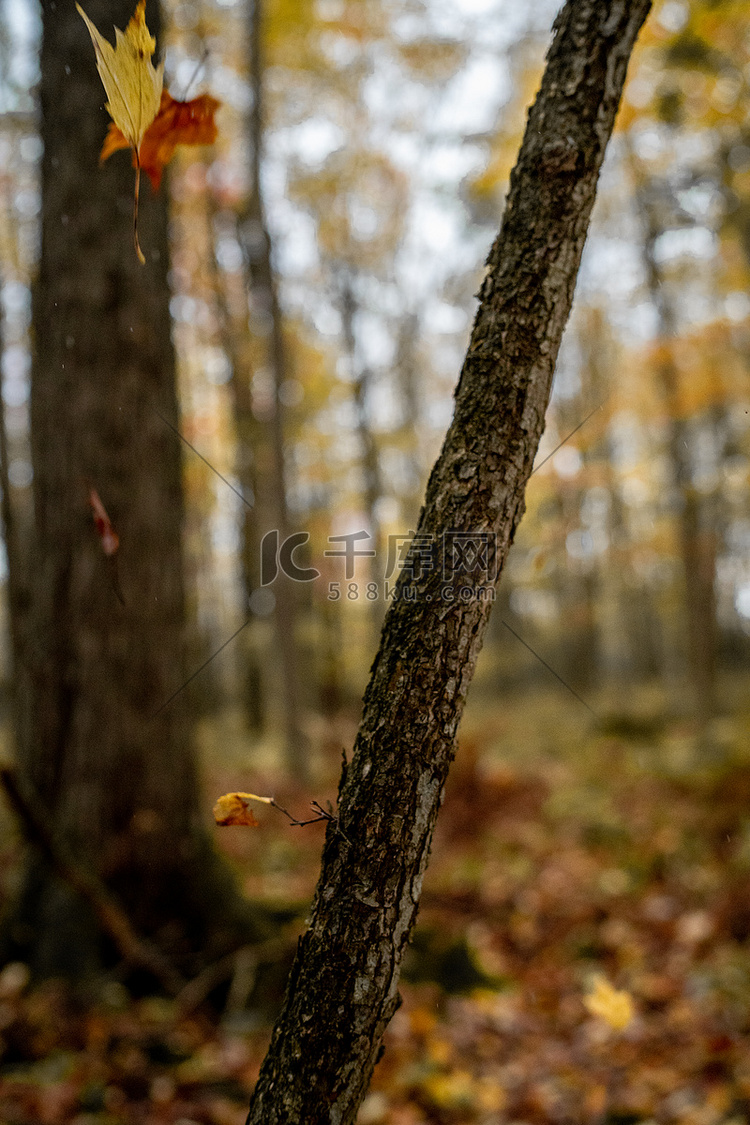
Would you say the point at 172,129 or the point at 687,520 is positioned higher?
the point at 172,129

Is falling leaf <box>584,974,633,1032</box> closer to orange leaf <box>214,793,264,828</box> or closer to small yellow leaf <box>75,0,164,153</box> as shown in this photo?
orange leaf <box>214,793,264,828</box>

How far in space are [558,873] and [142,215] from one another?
186 inches

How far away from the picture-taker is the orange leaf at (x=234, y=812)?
3.67 ft

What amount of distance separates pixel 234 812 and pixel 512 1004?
8.85 feet

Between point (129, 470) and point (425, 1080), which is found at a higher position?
point (129, 470)

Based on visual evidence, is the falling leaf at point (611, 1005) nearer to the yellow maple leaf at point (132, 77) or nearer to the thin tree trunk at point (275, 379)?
the yellow maple leaf at point (132, 77)

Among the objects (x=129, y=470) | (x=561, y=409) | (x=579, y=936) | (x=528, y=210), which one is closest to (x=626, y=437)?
(x=561, y=409)

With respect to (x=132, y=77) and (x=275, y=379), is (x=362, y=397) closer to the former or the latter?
(x=275, y=379)

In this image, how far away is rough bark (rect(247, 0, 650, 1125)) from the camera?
3.42ft

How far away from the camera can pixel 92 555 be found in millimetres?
2744

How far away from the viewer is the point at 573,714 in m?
13.6

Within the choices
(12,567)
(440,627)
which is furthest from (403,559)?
(12,567)

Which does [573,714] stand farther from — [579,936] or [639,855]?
[579,936]

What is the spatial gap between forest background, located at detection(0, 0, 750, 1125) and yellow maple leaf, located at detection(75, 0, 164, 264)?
190mm
